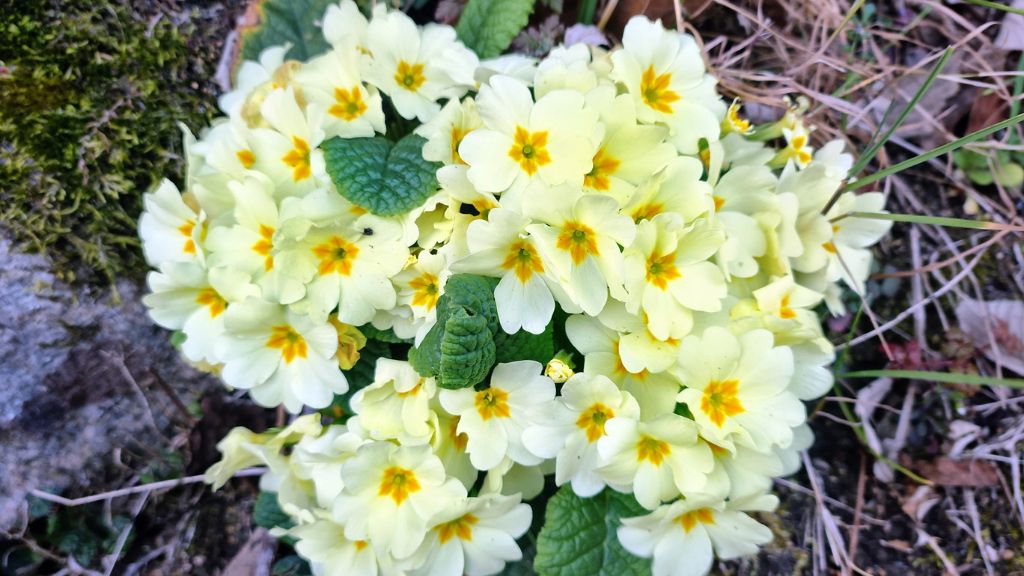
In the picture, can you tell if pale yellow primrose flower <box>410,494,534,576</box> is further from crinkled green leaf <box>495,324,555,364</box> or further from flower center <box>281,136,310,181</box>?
flower center <box>281,136,310,181</box>

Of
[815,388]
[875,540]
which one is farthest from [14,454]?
[875,540]

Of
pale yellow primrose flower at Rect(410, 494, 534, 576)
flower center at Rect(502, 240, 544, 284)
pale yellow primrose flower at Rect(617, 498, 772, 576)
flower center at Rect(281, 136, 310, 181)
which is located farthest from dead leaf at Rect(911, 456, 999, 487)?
flower center at Rect(281, 136, 310, 181)

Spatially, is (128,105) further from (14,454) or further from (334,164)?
(14,454)

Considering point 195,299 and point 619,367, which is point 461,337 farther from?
point 195,299

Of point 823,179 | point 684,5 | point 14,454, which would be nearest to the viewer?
point 823,179

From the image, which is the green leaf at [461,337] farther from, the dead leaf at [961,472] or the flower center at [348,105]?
the dead leaf at [961,472]

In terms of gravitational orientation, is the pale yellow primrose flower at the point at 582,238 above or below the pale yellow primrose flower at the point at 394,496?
above

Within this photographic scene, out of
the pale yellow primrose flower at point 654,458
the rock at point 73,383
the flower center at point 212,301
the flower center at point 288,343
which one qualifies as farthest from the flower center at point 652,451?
the rock at point 73,383
